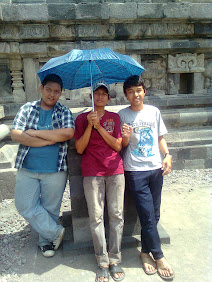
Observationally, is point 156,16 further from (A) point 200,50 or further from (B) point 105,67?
(B) point 105,67

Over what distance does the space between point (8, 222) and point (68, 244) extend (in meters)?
1.23

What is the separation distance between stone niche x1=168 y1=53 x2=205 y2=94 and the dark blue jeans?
152 inches

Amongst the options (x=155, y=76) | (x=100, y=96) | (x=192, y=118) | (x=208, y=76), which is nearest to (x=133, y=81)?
(x=100, y=96)

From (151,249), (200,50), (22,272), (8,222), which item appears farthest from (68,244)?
(200,50)

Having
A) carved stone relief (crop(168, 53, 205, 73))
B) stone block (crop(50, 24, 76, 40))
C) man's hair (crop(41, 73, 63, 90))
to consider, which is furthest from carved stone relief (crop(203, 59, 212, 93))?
man's hair (crop(41, 73, 63, 90))

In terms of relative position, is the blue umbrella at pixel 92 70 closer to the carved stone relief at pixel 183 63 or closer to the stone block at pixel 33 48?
the stone block at pixel 33 48

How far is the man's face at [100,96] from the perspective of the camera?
7.52ft

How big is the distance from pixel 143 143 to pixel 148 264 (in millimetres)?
1220

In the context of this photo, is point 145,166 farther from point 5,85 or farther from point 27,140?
point 5,85

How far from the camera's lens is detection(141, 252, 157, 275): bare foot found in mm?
2311

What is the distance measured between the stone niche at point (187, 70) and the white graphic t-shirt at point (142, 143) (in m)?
3.62

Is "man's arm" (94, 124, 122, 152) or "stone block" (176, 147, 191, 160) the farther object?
"stone block" (176, 147, 191, 160)

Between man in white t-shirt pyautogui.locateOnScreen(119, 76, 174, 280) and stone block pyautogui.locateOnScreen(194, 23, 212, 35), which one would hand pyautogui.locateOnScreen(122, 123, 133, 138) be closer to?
man in white t-shirt pyautogui.locateOnScreen(119, 76, 174, 280)

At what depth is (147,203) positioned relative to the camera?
2346 millimetres
